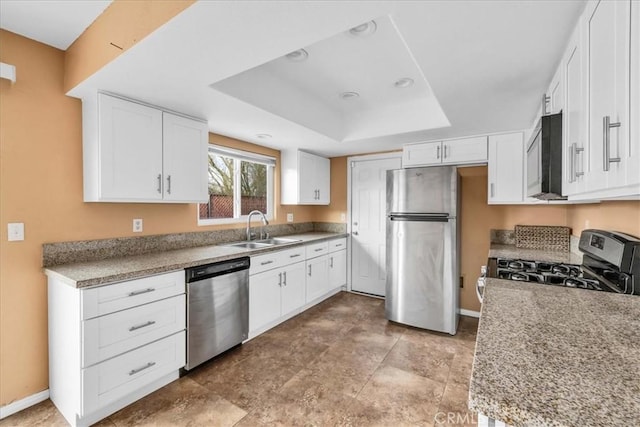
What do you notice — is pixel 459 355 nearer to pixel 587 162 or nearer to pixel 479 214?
pixel 479 214

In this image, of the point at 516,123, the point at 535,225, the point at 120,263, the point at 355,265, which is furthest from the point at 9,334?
the point at 535,225

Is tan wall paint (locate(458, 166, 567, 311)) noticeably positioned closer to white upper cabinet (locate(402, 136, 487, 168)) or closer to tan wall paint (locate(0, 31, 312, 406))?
white upper cabinet (locate(402, 136, 487, 168))

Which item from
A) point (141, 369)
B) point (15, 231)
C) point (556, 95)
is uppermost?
point (556, 95)

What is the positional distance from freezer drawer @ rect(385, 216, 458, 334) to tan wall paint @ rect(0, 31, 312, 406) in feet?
9.27

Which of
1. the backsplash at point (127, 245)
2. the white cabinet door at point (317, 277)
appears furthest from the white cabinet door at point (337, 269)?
the backsplash at point (127, 245)

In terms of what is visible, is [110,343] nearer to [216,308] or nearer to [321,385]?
[216,308]

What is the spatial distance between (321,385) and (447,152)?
2676mm

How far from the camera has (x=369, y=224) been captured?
4156 millimetres

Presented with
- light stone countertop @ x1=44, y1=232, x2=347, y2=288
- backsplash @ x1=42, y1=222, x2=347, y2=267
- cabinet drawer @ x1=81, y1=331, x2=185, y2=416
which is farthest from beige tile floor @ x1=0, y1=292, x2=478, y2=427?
backsplash @ x1=42, y1=222, x2=347, y2=267

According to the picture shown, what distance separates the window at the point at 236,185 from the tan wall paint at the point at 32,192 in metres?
1.14

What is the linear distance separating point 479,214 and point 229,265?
286 centimetres

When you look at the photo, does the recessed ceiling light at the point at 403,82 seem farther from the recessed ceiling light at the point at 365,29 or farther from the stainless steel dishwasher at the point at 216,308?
the stainless steel dishwasher at the point at 216,308

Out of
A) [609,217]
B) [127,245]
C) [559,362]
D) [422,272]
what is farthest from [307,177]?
[559,362]

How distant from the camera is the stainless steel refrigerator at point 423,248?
292 cm
